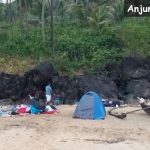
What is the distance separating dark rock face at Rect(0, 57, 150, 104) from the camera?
85.8 ft

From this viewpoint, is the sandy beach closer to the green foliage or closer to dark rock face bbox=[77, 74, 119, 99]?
dark rock face bbox=[77, 74, 119, 99]

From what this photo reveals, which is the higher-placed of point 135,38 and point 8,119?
point 135,38

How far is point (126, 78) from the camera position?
93.4ft

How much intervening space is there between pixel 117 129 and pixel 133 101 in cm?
815

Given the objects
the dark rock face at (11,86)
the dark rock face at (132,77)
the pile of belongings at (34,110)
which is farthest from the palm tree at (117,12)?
the pile of belongings at (34,110)

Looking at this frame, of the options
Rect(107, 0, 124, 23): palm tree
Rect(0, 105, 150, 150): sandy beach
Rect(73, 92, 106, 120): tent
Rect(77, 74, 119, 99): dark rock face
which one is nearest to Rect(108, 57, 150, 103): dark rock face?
Rect(77, 74, 119, 99): dark rock face

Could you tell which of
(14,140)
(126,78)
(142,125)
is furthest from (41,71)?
(14,140)

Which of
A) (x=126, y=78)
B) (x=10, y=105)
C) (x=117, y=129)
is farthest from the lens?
(x=126, y=78)

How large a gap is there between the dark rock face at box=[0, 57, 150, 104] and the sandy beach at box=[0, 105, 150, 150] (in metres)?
5.04

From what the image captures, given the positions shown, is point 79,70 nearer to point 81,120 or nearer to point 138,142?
point 81,120

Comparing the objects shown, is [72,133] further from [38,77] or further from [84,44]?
[84,44]

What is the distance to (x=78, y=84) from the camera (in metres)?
26.5

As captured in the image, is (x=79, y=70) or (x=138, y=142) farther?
(x=79, y=70)

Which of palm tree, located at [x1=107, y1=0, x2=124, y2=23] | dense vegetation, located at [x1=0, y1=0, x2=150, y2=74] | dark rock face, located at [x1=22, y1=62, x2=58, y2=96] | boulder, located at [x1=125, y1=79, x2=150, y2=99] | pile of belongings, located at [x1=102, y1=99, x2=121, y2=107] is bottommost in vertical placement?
pile of belongings, located at [x1=102, y1=99, x2=121, y2=107]
